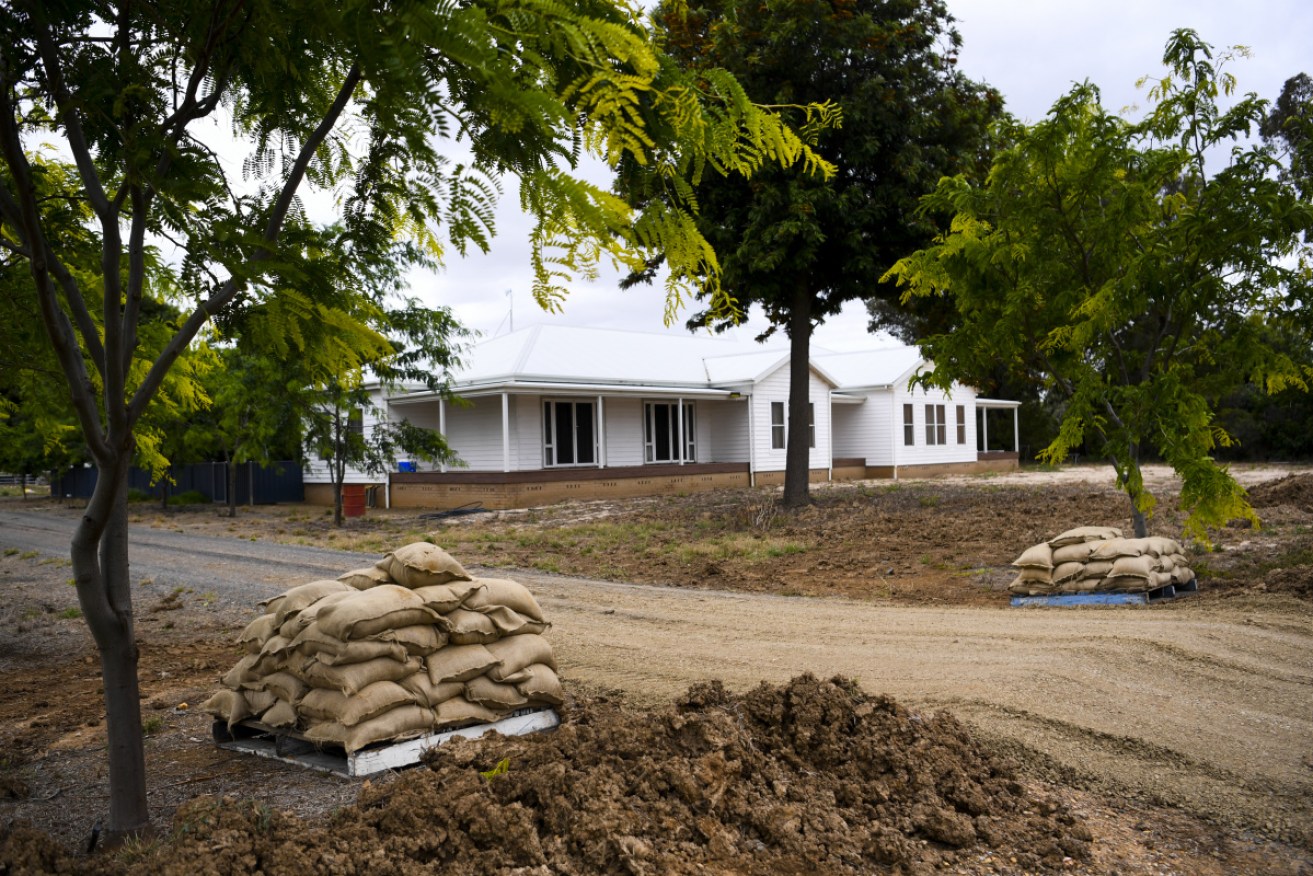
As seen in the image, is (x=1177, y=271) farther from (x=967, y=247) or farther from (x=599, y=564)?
(x=599, y=564)

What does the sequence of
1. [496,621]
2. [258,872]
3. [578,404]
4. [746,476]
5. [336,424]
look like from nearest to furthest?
1. [258,872]
2. [496,621]
3. [336,424]
4. [578,404]
5. [746,476]

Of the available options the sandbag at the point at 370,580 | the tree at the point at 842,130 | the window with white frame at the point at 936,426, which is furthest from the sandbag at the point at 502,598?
the window with white frame at the point at 936,426

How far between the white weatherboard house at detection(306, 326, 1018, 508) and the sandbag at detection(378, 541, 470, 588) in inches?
634

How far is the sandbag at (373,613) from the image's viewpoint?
498cm

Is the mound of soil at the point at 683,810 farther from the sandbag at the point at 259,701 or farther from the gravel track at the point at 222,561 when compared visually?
the gravel track at the point at 222,561

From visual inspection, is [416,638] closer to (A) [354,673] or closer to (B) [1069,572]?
(A) [354,673]

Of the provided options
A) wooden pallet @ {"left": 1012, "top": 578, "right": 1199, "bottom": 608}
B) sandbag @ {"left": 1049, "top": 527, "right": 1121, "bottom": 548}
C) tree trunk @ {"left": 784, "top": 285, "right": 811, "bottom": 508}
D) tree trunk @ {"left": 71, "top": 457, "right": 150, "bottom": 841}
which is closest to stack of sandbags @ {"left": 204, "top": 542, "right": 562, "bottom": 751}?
tree trunk @ {"left": 71, "top": 457, "right": 150, "bottom": 841}

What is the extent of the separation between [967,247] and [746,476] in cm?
2117

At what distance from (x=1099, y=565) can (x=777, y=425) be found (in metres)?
23.9

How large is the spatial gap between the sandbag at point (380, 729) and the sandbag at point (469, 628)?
45 cm

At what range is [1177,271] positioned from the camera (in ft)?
33.3

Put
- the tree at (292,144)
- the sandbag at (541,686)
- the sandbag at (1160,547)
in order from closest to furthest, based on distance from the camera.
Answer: the tree at (292,144) → the sandbag at (541,686) → the sandbag at (1160,547)

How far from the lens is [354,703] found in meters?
4.88

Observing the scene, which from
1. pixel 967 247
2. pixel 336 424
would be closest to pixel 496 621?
pixel 967 247
